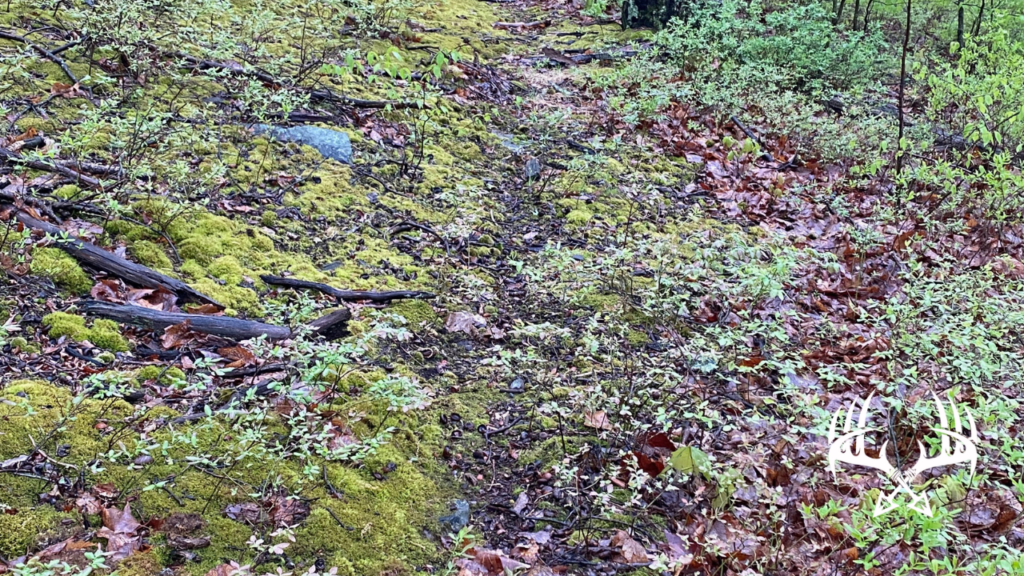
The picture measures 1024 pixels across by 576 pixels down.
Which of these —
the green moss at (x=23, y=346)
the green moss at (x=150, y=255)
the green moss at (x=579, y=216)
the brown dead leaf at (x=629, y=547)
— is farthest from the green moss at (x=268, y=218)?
the brown dead leaf at (x=629, y=547)

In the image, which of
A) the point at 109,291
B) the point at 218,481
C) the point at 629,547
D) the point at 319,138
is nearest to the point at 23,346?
the point at 109,291

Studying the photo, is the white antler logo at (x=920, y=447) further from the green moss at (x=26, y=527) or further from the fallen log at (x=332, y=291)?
the green moss at (x=26, y=527)

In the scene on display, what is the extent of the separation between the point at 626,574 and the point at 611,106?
21.7 ft

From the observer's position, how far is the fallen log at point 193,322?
3.80m

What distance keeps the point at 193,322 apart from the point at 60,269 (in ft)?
2.79

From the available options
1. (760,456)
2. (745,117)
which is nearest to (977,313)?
(760,456)

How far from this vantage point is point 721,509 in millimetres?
3381

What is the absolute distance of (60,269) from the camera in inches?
155

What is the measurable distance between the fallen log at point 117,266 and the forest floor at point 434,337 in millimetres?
31

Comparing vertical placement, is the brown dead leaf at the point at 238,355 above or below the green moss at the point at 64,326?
below

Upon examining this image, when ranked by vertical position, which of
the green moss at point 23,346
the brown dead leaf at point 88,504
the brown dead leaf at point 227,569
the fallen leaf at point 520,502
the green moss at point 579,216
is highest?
the green moss at point 23,346

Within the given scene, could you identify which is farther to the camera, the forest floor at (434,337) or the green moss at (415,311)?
the green moss at (415,311)

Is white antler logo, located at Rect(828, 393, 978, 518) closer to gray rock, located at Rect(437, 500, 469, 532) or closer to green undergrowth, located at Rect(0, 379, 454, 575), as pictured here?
gray rock, located at Rect(437, 500, 469, 532)

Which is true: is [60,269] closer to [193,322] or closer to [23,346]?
[23,346]
